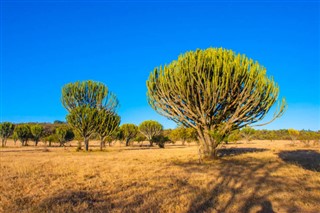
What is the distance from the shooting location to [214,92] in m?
14.7

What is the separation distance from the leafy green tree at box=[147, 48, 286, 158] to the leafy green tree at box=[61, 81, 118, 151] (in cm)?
1420

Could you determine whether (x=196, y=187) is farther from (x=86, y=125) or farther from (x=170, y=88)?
(x=86, y=125)

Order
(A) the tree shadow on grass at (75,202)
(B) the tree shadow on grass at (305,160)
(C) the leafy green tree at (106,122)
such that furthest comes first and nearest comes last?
(C) the leafy green tree at (106,122), (B) the tree shadow on grass at (305,160), (A) the tree shadow on grass at (75,202)

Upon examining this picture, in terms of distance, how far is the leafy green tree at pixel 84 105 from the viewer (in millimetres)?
28531

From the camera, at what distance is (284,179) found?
8.92 metres

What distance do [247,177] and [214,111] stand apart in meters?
7.23

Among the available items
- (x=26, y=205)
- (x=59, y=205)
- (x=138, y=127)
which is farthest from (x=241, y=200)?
(x=138, y=127)

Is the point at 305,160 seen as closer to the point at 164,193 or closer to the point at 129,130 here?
the point at 164,193

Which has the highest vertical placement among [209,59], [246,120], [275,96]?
[209,59]

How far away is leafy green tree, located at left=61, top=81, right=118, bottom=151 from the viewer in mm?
28531

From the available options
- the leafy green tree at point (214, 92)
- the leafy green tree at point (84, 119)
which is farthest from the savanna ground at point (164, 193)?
the leafy green tree at point (84, 119)

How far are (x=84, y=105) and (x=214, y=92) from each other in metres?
18.6

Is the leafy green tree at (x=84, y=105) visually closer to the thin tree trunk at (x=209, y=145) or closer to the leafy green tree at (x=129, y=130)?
the thin tree trunk at (x=209, y=145)

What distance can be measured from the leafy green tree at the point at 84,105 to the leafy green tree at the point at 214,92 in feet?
46.6
